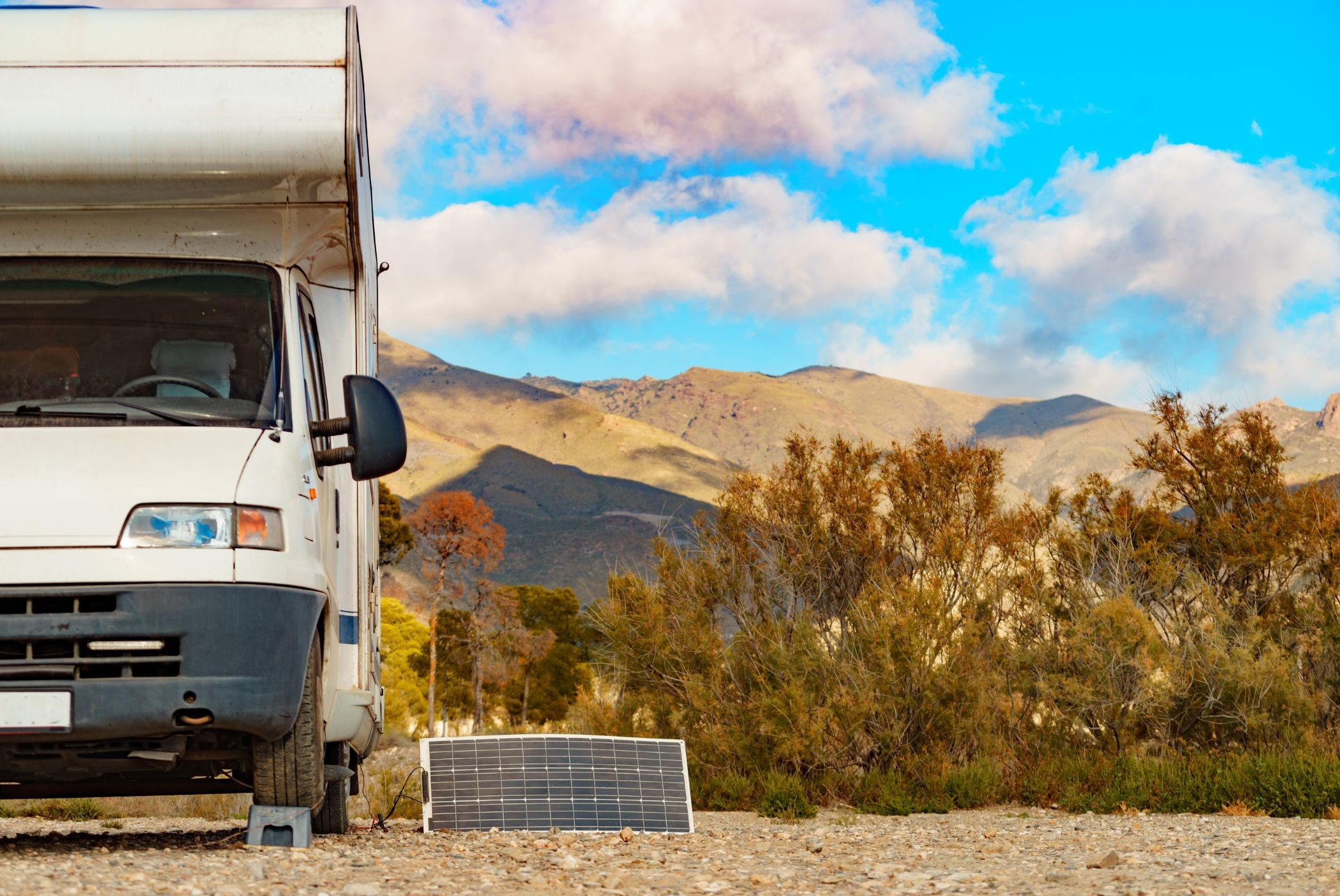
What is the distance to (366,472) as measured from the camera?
541cm

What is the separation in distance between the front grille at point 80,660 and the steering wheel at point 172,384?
1.19m

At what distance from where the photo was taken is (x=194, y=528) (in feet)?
15.5

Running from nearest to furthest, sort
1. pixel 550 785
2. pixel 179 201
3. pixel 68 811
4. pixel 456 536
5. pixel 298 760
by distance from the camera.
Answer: pixel 298 760 < pixel 179 201 < pixel 550 785 < pixel 68 811 < pixel 456 536

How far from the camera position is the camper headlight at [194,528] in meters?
4.68

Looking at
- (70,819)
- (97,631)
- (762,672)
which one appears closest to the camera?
(97,631)

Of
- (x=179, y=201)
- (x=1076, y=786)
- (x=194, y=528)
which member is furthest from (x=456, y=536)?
(x=194, y=528)

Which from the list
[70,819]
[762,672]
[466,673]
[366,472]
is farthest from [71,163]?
[466,673]

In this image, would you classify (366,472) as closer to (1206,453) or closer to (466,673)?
(1206,453)

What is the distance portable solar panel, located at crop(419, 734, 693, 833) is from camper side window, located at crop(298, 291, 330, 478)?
288 cm

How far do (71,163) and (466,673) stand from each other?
147 ft

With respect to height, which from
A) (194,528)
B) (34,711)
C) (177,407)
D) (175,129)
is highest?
(175,129)

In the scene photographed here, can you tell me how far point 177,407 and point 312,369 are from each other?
0.93m

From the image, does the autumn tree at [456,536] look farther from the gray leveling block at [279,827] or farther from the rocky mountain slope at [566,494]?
the gray leveling block at [279,827]

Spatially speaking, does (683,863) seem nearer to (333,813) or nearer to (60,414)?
(333,813)
